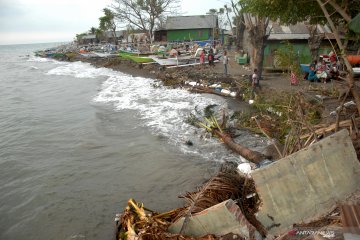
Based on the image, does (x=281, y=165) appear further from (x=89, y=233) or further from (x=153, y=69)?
(x=153, y=69)

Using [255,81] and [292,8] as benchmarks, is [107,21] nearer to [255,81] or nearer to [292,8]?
[255,81]

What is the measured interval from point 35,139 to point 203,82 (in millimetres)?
11301

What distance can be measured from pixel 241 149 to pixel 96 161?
507 cm

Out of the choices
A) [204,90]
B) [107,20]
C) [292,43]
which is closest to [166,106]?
[204,90]

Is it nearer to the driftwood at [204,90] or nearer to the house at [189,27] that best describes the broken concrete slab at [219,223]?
the driftwood at [204,90]

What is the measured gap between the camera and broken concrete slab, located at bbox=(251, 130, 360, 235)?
5230 mm

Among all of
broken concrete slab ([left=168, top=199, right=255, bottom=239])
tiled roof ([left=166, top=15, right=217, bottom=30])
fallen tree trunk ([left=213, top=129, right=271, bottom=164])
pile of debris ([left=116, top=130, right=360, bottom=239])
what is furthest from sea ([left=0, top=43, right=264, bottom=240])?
tiled roof ([left=166, top=15, right=217, bottom=30])

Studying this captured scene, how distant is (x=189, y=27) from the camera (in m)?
52.1

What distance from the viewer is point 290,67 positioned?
17781 mm

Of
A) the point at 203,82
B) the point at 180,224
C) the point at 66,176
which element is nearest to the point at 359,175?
the point at 180,224

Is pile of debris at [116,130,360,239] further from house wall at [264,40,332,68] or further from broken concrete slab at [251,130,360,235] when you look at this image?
house wall at [264,40,332,68]

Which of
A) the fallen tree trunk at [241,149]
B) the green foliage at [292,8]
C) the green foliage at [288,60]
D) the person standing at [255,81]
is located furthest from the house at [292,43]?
the green foliage at [292,8]

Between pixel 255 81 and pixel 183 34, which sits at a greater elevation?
pixel 183 34

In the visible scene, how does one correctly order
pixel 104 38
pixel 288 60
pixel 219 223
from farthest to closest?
1. pixel 104 38
2. pixel 288 60
3. pixel 219 223
